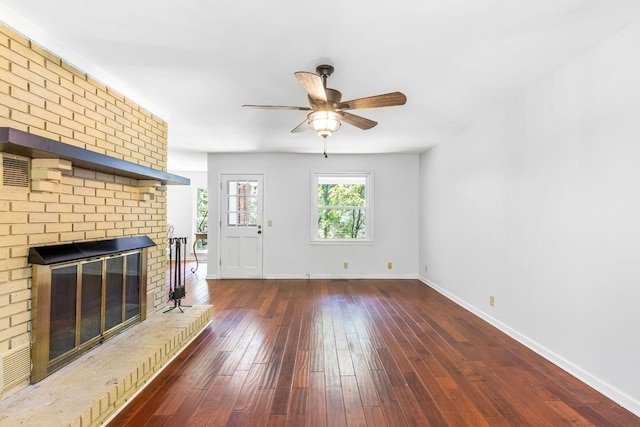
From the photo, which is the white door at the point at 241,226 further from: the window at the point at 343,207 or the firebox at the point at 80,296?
the firebox at the point at 80,296

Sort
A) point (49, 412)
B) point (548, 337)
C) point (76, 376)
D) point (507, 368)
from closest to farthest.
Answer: point (49, 412) < point (76, 376) < point (507, 368) < point (548, 337)

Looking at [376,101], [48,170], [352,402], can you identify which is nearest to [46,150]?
[48,170]

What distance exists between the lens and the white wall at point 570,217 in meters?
1.97

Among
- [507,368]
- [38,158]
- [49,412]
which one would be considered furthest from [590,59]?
[49,412]

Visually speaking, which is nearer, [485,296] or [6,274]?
[6,274]

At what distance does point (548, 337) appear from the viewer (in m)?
2.61

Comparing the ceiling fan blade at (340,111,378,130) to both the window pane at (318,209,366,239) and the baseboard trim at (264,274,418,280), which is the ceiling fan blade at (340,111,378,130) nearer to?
the window pane at (318,209,366,239)

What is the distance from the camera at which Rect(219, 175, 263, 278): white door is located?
230 inches

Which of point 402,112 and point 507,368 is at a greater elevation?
point 402,112

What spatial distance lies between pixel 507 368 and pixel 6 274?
3354mm

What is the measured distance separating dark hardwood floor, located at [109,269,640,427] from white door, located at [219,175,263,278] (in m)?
2.04

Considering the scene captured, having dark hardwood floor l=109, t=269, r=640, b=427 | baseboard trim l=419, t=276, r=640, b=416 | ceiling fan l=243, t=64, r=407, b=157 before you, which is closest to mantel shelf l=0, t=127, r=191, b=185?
ceiling fan l=243, t=64, r=407, b=157

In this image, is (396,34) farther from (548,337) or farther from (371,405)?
(548,337)

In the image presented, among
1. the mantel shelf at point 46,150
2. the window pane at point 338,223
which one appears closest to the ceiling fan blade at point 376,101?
the mantel shelf at point 46,150
